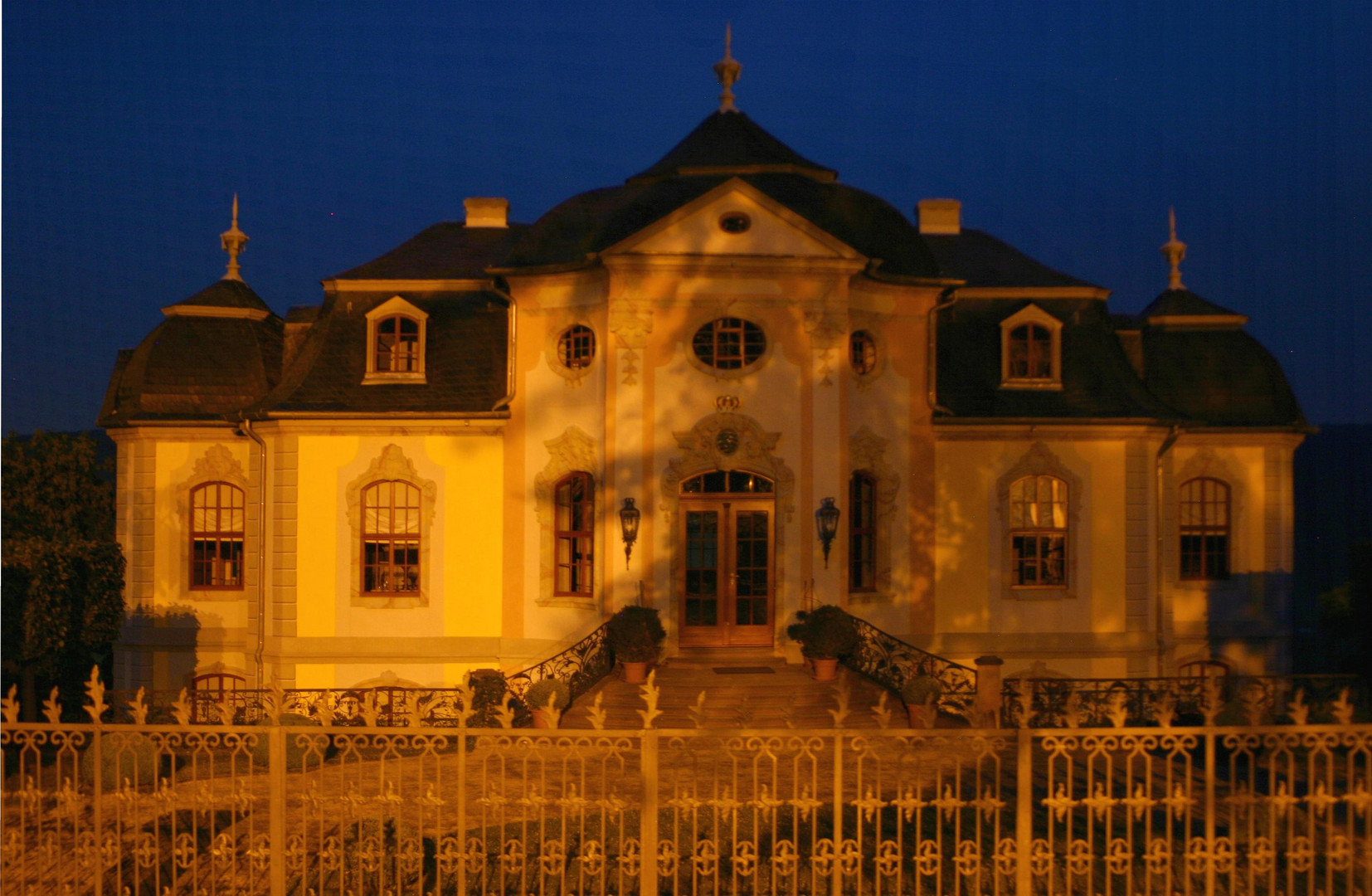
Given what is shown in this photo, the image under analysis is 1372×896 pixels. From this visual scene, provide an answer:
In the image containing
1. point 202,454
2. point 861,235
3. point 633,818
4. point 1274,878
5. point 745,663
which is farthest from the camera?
point 202,454

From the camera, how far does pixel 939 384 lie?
20672 millimetres

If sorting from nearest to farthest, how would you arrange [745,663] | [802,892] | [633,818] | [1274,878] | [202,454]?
[1274,878]
[802,892]
[633,818]
[745,663]
[202,454]

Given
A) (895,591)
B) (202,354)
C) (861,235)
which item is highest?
(861,235)

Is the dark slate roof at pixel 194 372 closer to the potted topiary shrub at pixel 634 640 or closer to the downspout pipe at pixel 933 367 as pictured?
the potted topiary shrub at pixel 634 640

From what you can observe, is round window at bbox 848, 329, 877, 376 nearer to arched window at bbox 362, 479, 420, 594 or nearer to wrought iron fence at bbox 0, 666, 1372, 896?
arched window at bbox 362, 479, 420, 594

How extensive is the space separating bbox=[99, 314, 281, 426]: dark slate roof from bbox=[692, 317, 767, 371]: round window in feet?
28.8

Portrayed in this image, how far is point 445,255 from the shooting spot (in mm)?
22641

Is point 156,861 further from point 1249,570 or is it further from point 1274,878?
point 1249,570

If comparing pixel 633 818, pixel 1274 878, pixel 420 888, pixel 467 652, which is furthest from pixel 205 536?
pixel 1274 878

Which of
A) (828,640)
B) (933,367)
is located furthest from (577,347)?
(828,640)

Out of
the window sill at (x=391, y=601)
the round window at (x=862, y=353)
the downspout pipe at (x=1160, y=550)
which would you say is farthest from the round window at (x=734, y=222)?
the downspout pipe at (x=1160, y=550)

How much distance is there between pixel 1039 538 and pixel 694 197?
8.20 m

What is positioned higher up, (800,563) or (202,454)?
(202,454)

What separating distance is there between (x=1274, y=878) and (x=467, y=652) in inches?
547
